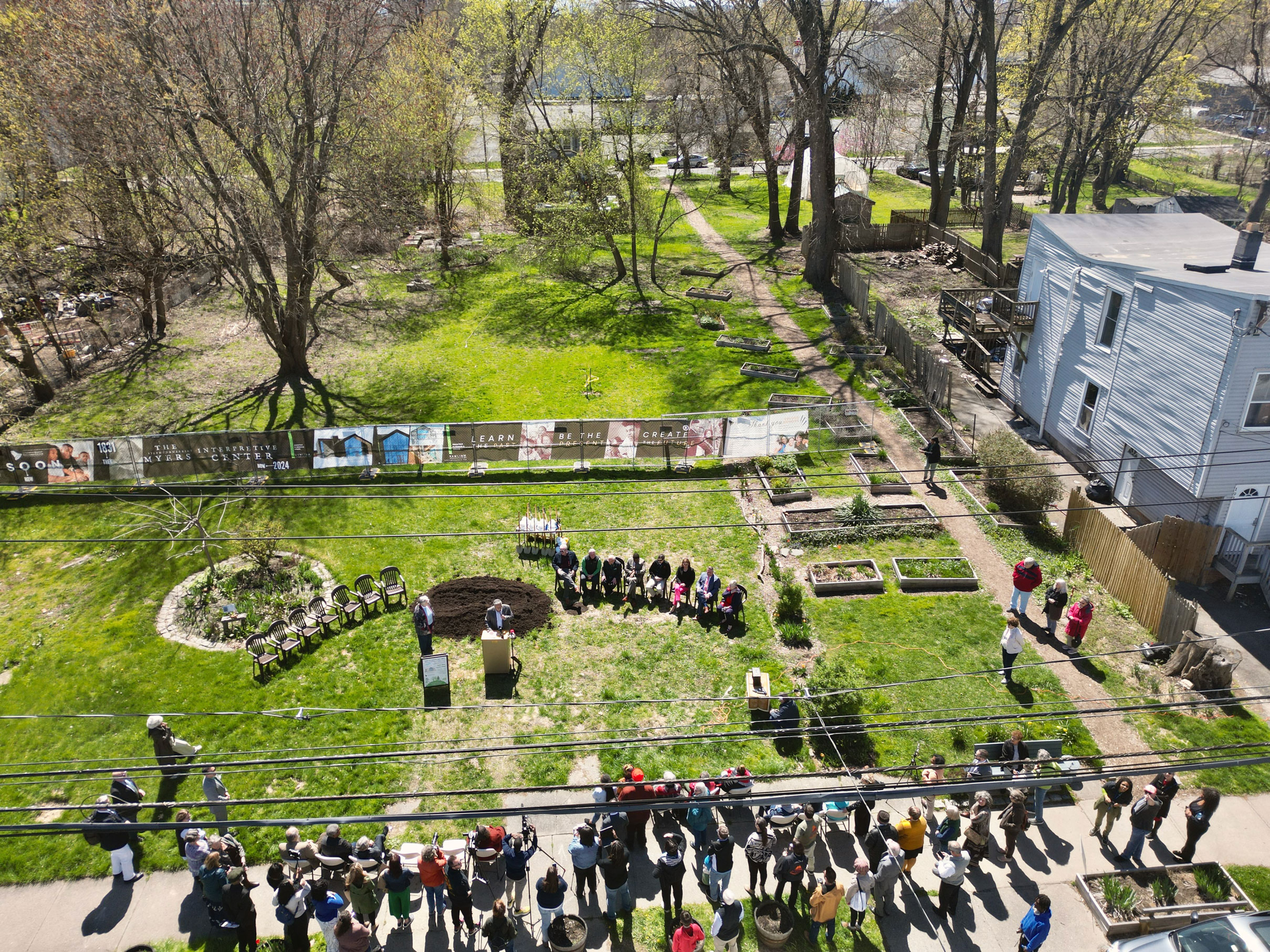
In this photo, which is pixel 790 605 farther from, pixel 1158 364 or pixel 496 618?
pixel 1158 364

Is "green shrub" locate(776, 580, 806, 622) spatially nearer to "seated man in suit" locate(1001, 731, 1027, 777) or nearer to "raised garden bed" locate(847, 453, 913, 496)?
"raised garden bed" locate(847, 453, 913, 496)

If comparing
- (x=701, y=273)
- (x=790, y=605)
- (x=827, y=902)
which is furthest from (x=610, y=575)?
(x=701, y=273)

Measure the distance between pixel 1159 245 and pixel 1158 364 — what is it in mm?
5938

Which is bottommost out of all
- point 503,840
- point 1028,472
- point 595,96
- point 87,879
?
point 87,879

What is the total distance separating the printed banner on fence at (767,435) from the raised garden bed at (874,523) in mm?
2891

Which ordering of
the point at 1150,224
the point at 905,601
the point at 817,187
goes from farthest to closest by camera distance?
the point at 817,187 → the point at 1150,224 → the point at 905,601

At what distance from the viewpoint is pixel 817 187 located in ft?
132

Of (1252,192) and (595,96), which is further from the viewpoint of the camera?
(1252,192)

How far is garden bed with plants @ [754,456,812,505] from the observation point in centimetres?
2478

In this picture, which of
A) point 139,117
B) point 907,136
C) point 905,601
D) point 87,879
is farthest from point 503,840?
point 907,136

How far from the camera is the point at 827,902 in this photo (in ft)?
41.9

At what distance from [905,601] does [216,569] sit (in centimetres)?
1762

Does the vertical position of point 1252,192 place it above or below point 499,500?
above

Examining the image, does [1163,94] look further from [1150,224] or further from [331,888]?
[331,888]
